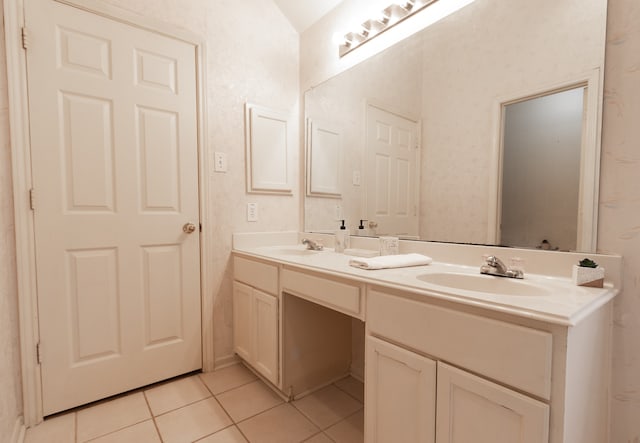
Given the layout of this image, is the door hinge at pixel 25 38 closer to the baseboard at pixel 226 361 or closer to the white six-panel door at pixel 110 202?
the white six-panel door at pixel 110 202

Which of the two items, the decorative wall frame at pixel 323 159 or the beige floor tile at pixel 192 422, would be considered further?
the decorative wall frame at pixel 323 159

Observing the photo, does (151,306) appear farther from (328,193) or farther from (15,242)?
(328,193)

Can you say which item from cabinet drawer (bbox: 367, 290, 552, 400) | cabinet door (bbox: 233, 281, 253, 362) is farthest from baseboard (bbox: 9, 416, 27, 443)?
cabinet drawer (bbox: 367, 290, 552, 400)

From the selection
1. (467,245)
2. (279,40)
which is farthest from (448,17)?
(279,40)

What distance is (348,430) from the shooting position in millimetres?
1429

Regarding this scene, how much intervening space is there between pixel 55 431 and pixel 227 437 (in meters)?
0.81

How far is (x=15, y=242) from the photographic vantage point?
1.38m

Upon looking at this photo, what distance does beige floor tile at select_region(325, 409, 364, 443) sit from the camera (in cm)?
137

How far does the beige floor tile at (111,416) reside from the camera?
1.41 metres

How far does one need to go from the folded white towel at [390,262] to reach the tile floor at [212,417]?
0.83 meters

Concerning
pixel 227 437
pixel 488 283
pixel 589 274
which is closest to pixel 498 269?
pixel 488 283

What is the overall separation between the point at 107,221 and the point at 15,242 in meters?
0.36

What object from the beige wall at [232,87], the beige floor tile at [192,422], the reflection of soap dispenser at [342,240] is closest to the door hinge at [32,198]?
the beige wall at [232,87]

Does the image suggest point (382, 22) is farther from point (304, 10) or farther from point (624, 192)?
point (624, 192)
